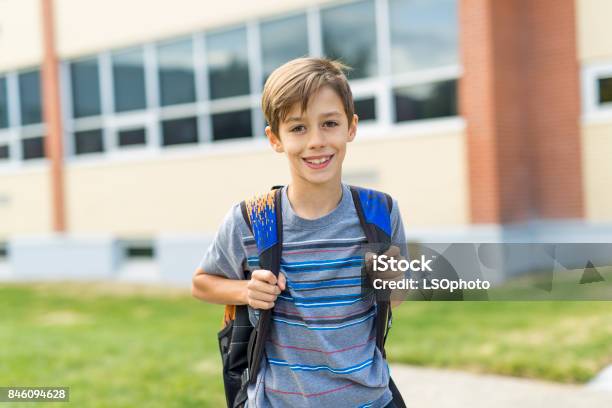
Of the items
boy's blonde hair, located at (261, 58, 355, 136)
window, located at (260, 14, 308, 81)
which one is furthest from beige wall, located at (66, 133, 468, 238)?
boy's blonde hair, located at (261, 58, 355, 136)

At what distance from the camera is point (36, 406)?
4.89 metres

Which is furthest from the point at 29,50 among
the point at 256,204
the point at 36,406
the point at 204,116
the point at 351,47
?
the point at 256,204

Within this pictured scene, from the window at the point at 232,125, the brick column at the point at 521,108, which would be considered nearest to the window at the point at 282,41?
the window at the point at 232,125

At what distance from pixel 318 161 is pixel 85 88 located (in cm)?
1262

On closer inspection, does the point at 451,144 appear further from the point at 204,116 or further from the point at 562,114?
the point at 204,116

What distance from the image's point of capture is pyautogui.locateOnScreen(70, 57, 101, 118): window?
44.3 feet

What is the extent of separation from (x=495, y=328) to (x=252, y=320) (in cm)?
509

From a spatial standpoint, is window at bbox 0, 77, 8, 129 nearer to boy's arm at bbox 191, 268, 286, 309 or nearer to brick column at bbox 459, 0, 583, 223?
brick column at bbox 459, 0, 583, 223

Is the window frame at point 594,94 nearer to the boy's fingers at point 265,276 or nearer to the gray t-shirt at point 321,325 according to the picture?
the gray t-shirt at point 321,325

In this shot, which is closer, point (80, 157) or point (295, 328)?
point (295, 328)

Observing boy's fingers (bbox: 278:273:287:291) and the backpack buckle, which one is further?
the backpack buckle

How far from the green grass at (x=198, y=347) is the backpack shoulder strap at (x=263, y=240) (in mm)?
2935

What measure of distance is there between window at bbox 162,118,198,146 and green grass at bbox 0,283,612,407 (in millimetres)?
3690

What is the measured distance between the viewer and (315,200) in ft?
6.60
